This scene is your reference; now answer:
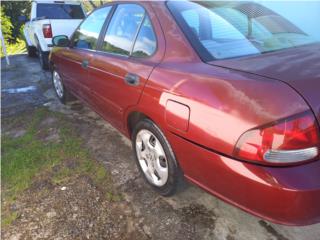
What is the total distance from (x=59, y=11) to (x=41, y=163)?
587 cm

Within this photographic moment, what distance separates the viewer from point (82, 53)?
372 cm

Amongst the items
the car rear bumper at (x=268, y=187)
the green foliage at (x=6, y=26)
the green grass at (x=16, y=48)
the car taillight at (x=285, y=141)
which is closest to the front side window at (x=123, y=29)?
the car rear bumper at (x=268, y=187)

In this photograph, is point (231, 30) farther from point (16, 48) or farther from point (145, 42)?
point (16, 48)

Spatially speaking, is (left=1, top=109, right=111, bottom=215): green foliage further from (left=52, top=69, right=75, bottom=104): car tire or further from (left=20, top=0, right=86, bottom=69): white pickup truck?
(left=20, top=0, right=86, bottom=69): white pickup truck

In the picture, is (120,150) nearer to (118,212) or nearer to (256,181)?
(118,212)

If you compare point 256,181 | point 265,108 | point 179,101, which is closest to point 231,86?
point 265,108

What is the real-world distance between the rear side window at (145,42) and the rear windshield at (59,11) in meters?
5.96

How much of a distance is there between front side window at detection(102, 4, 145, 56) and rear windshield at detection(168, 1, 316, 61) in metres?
0.38

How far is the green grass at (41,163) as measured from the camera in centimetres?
295

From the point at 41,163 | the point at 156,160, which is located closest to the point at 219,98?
the point at 156,160

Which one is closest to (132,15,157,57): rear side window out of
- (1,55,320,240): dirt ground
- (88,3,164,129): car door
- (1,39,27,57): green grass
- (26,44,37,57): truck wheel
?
(88,3,164,129): car door

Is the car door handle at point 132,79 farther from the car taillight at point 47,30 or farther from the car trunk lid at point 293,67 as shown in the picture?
the car taillight at point 47,30

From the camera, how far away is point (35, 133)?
415 centimetres

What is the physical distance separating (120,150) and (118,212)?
1.09 meters
